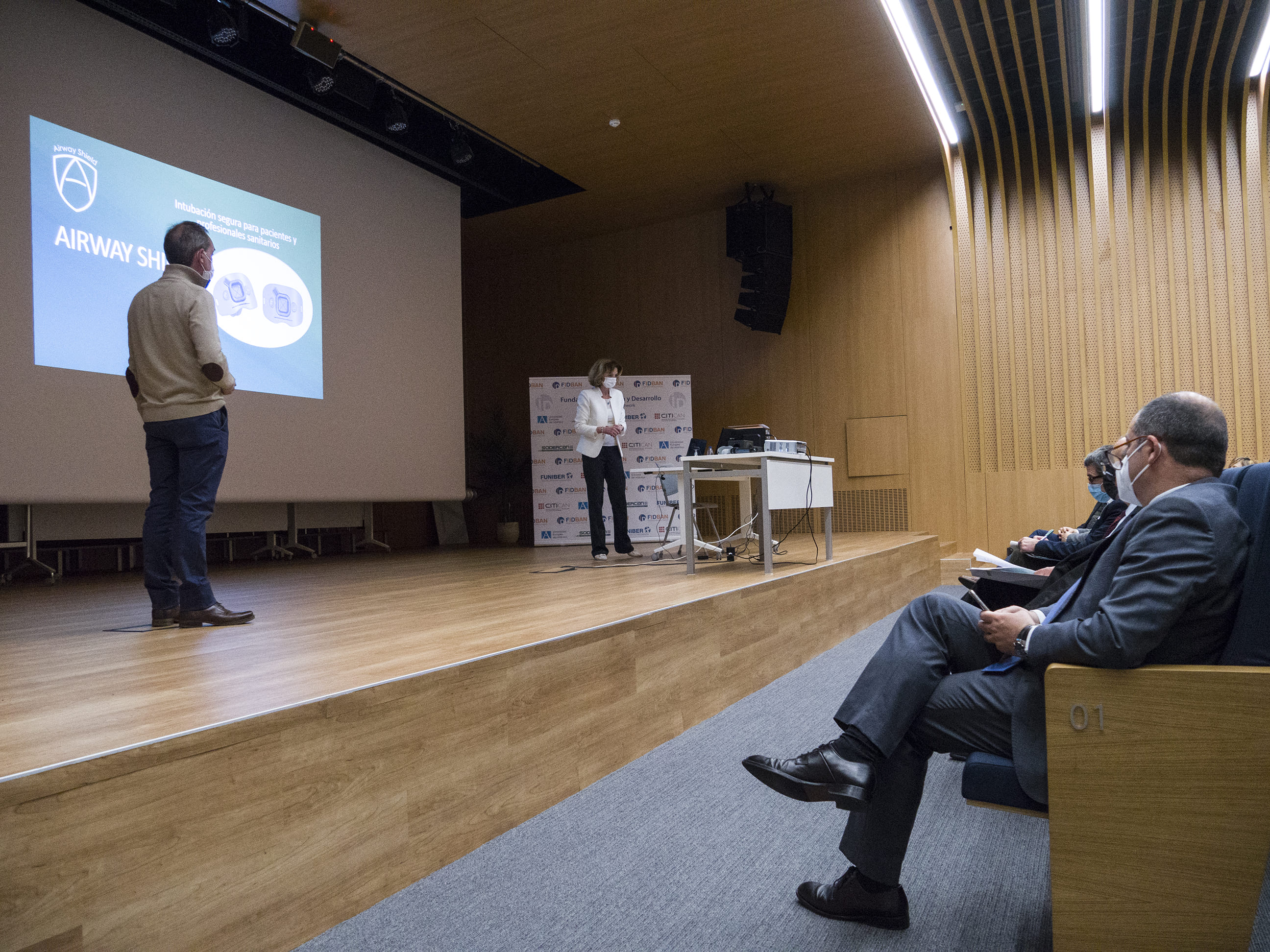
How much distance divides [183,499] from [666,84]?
5.23 metres

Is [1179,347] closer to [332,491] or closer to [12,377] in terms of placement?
[332,491]

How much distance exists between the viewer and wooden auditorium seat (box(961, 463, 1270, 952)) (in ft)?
4.41

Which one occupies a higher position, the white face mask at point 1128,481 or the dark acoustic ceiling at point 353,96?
the dark acoustic ceiling at point 353,96

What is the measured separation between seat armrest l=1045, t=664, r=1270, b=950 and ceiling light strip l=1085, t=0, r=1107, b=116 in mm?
6142

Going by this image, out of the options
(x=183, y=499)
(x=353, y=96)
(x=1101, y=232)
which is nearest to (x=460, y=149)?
(x=353, y=96)

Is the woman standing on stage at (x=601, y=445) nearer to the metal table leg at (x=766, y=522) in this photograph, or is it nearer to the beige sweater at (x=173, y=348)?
the metal table leg at (x=766, y=522)

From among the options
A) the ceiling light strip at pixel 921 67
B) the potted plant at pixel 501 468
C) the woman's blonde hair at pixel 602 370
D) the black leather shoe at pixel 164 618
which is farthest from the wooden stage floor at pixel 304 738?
the potted plant at pixel 501 468

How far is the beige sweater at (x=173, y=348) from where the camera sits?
2.91 meters

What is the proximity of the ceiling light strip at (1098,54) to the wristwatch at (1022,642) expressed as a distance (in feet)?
19.7

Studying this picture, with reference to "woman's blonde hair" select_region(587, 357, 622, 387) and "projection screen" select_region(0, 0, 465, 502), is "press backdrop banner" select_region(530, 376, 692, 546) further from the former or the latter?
"woman's blonde hair" select_region(587, 357, 622, 387)

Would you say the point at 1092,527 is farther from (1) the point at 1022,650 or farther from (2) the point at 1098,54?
(2) the point at 1098,54

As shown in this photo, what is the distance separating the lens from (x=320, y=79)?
19.7 feet

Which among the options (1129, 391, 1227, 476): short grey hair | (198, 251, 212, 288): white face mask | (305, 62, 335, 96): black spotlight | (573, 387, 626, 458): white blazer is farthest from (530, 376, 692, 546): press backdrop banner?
(1129, 391, 1227, 476): short grey hair

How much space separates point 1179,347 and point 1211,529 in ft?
23.2
